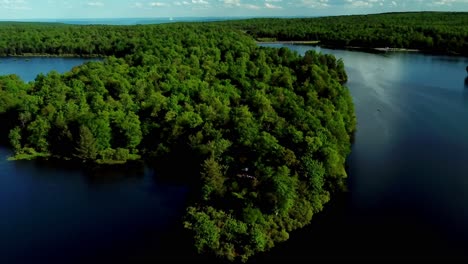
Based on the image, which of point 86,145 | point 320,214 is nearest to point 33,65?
point 86,145

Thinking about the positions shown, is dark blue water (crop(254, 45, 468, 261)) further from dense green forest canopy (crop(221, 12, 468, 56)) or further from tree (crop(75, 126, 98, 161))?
dense green forest canopy (crop(221, 12, 468, 56))

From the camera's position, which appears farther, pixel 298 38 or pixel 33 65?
pixel 298 38

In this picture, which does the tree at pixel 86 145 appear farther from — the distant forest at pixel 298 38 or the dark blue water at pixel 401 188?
the distant forest at pixel 298 38

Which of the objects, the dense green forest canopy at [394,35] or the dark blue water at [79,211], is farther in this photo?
the dense green forest canopy at [394,35]

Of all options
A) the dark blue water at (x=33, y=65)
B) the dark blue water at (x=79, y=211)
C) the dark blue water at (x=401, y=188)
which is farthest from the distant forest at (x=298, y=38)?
the dark blue water at (x=79, y=211)

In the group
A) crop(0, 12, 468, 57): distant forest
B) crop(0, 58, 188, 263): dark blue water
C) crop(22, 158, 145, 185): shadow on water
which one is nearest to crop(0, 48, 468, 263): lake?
crop(0, 58, 188, 263): dark blue water

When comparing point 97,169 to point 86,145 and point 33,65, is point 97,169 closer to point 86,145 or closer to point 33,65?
point 86,145

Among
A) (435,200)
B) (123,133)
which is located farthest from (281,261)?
(123,133)
